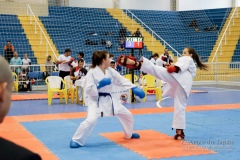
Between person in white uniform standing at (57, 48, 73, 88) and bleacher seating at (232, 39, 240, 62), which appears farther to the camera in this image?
bleacher seating at (232, 39, 240, 62)

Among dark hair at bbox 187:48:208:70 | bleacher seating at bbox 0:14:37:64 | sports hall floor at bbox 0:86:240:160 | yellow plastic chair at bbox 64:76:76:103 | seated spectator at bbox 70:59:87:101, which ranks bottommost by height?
sports hall floor at bbox 0:86:240:160

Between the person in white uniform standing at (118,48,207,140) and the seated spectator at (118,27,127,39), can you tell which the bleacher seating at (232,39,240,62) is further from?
the person in white uniform standing at (118,48,207,140)

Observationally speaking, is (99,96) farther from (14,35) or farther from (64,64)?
(14,35)

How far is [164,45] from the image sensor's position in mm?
21219

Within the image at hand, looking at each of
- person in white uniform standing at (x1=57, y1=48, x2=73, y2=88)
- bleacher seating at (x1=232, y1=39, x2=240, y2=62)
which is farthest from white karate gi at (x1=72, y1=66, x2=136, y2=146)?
bleacher seating at (x1=232, y1=39, x2=240, y2=62)

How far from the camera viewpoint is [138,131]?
22.2 feet

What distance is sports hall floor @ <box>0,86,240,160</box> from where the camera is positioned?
517 centimetres

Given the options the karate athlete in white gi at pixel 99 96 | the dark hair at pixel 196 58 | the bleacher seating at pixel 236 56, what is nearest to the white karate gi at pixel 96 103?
the karate athlete in white gi at pixel 99 96

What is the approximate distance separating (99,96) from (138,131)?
1412 mm

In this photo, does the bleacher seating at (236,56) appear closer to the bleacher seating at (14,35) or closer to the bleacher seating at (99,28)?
the bleacher seating at (99,28)

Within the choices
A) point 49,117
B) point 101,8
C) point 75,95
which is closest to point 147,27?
point 101,8

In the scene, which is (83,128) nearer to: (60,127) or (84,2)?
(60,127)

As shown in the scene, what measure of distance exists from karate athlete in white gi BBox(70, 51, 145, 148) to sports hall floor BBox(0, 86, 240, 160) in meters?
0.27

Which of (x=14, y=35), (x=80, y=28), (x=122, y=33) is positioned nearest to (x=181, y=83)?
(x=14, y=35)
